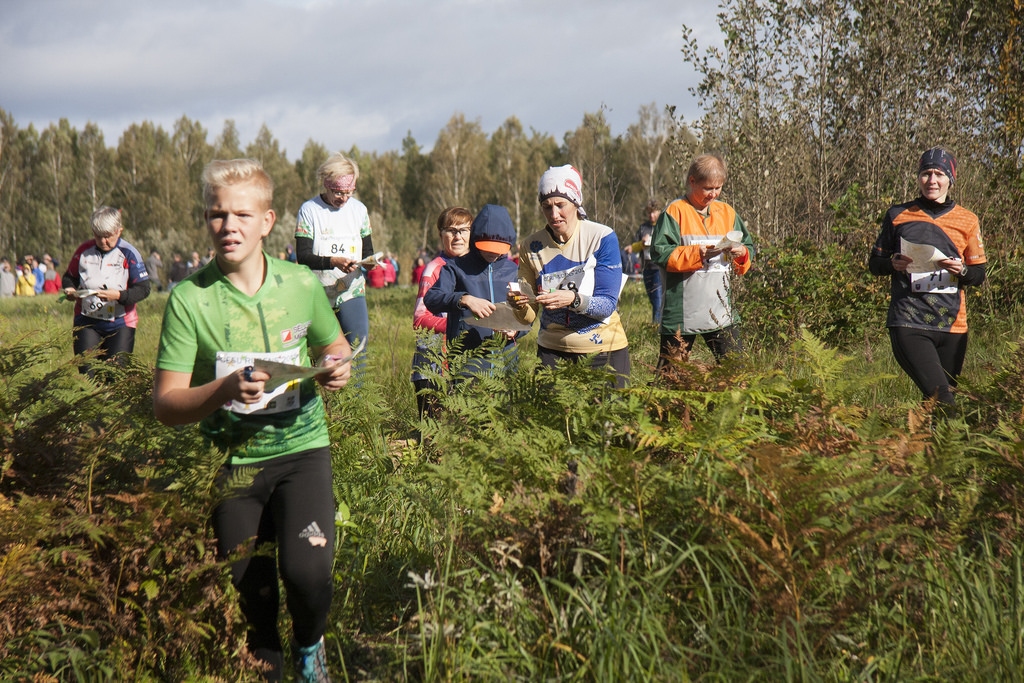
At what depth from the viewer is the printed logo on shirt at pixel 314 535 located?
2717mm

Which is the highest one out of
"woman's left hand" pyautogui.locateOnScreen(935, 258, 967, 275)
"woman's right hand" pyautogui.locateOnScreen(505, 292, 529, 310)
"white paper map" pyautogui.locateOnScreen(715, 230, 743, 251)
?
"white paper map" pyautogui.locateOnScreen(715, 230, 743, 251)

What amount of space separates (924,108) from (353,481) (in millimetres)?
8820

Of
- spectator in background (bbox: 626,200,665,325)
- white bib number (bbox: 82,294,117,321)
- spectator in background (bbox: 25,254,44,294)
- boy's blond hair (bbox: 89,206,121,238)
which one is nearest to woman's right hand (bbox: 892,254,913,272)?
spectator in background (bbox: 626,200,665,325)

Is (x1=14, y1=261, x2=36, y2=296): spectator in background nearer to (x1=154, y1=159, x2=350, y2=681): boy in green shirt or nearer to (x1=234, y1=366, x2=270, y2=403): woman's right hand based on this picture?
(x1=154, y1=159, x2=350, y2=681): boy in green shirt

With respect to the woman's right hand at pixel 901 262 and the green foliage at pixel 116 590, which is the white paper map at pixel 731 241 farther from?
the green foliage at pixel 116 590

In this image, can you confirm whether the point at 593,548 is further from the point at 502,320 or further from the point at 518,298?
the point at 502,320

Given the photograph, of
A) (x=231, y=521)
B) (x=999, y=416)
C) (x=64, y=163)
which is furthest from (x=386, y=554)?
(x=64, y=163)

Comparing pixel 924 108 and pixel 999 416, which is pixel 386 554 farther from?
pixel 924 108

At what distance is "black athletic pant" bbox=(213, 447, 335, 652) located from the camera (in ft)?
8.87

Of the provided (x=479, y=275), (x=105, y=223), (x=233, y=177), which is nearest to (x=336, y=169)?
(x=479, y=275)

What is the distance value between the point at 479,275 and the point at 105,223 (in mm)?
3810

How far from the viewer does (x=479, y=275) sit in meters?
5.56

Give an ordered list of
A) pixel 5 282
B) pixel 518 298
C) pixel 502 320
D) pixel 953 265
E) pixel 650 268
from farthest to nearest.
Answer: pixel 5 282 → pixel 650 268 → pixel 953 265 → pixel 502 320 → pixel 518 298

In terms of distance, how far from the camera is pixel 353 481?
4266 mm
